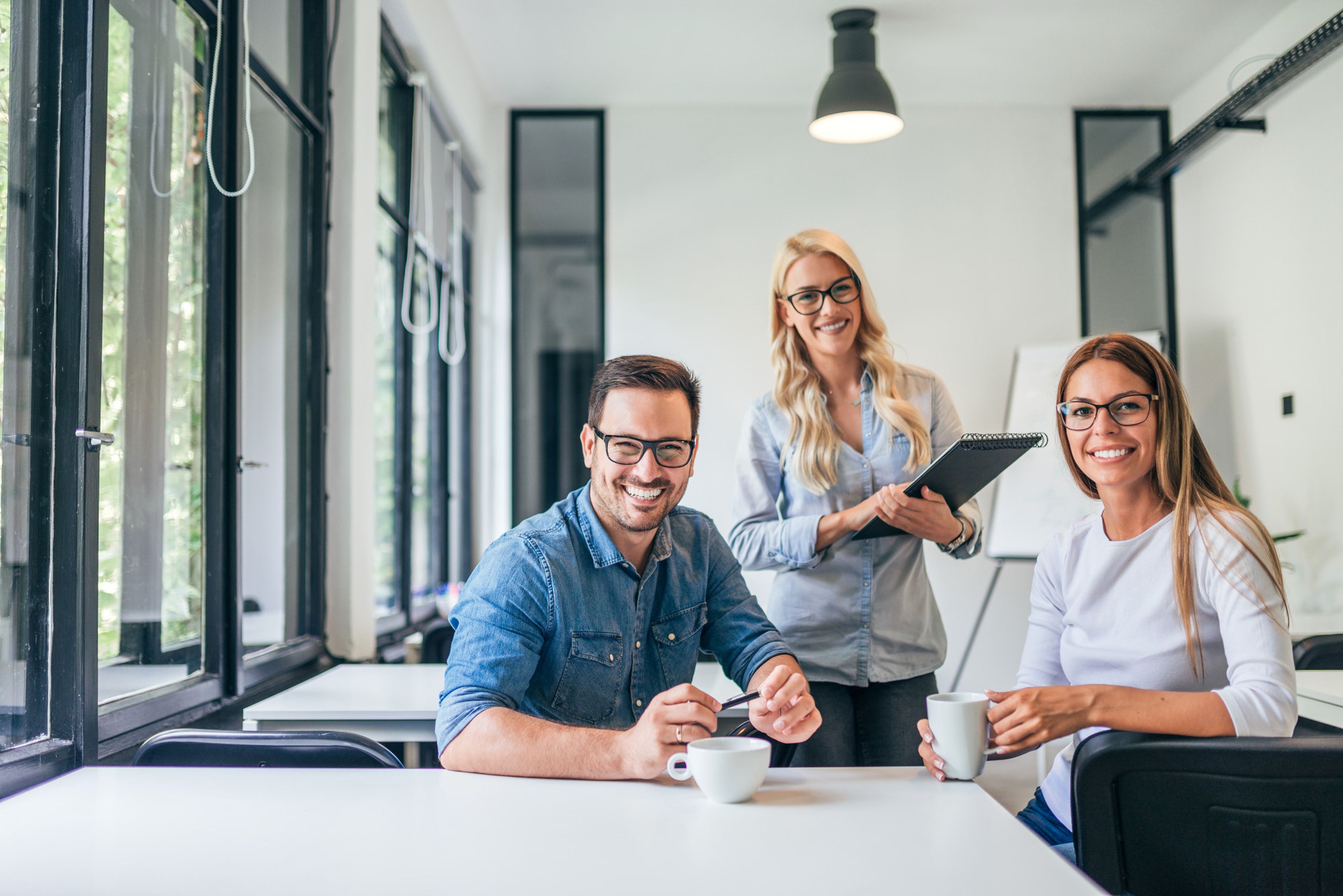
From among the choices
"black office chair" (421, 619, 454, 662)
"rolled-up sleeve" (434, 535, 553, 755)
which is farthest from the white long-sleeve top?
"black office chair" (421, 619, 454, 662)

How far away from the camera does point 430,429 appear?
174 inches

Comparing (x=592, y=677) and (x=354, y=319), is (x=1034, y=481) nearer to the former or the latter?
(x=354, y=319)

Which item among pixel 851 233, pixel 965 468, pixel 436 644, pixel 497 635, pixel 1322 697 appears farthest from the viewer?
pixel 851 233

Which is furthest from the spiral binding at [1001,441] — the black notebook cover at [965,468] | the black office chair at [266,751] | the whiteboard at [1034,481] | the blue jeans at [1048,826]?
the whiteboard at [1034,481]

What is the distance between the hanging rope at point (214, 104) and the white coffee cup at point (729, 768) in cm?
174

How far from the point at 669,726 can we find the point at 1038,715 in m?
0.48

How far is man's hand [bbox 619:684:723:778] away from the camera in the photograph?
1190mm

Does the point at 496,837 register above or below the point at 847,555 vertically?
below

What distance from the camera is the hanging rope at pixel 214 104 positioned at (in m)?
2.21

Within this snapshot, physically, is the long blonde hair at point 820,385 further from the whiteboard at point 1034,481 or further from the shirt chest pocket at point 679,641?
the whiteboard at point 1034,481

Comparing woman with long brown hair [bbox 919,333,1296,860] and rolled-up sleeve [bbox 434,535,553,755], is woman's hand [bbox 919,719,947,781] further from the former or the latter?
rolled-up sleeve [bbox 434,535,553,755]

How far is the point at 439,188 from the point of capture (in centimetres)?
434

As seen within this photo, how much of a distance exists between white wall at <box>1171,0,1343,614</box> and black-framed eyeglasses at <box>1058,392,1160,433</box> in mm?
2566

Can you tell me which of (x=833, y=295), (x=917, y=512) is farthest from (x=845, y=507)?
(x=833, y=295)
